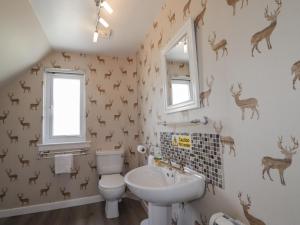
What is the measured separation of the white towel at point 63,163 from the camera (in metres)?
2.55

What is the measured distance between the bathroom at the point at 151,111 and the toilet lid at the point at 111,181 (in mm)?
14

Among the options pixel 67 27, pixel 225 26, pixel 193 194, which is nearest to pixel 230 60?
pixel 225 26

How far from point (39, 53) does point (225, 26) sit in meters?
2.46

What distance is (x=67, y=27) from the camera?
2.22 meters

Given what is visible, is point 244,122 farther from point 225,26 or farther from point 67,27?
point 67,27

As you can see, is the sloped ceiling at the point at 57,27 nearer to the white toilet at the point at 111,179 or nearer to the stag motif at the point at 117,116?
the stag motif at the point at 117,116

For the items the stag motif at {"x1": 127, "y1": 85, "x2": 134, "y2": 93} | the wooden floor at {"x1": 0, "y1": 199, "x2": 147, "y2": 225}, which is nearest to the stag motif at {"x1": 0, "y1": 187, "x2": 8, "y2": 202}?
the wooden floor at {"x1": 0, "y1": 199, "x2": 147, "y2": 225}

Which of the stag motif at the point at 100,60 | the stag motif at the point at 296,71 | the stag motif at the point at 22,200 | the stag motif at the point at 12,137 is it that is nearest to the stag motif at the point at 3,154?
the stag motif at the point at 12,137

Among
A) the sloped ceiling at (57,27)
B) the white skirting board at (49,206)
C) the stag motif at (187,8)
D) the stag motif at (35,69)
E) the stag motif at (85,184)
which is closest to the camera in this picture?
the stag motif at (187,8)

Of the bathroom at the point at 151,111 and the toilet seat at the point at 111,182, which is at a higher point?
the bathroom at the point at 151,111

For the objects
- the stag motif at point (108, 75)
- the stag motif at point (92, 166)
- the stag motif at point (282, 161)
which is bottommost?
the stag motif at point (92, 166)

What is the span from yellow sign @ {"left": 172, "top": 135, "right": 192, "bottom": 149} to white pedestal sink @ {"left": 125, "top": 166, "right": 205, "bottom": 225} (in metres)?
0.22

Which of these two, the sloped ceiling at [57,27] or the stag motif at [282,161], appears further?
the sloped ceiling at [57,27]

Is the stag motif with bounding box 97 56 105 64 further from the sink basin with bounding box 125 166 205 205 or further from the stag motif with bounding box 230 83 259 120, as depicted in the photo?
the stag motif with bounding box 230 83 259 120
